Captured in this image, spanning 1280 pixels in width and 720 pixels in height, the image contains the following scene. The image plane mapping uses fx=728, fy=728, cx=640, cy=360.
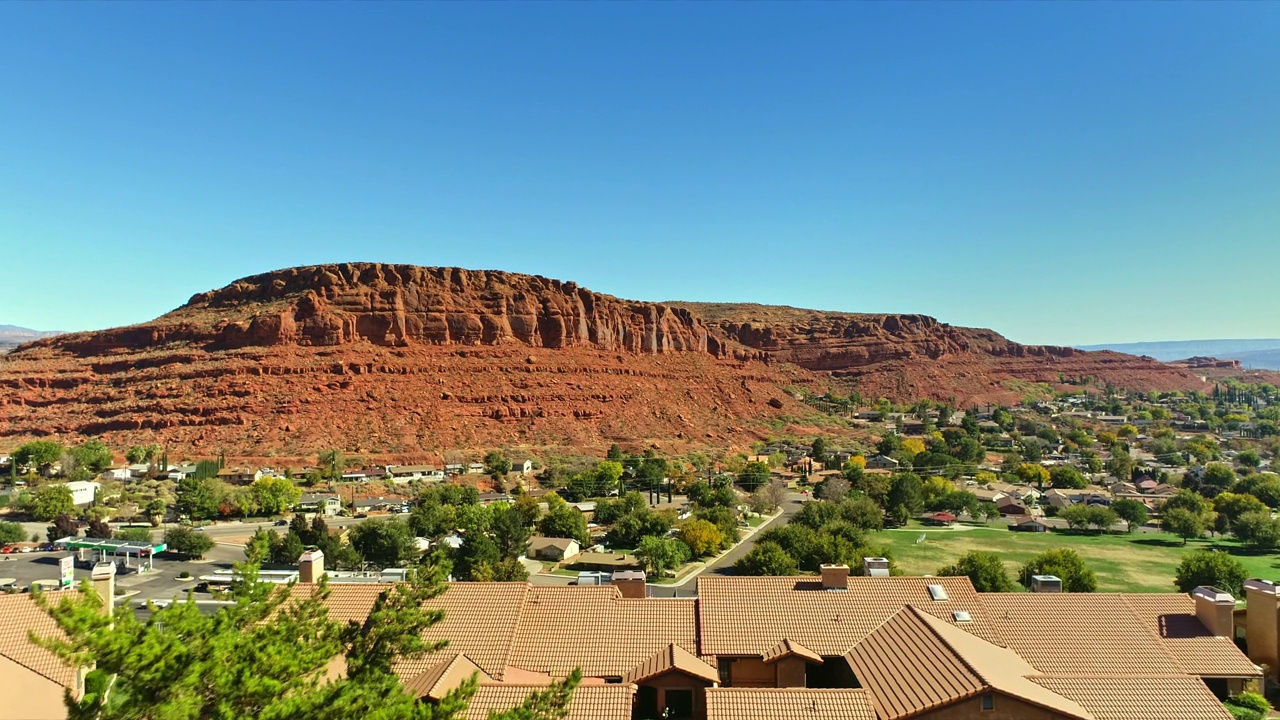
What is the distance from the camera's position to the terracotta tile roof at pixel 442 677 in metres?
13.0

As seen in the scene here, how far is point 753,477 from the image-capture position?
7256cm

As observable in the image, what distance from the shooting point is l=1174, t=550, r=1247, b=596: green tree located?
31.9m

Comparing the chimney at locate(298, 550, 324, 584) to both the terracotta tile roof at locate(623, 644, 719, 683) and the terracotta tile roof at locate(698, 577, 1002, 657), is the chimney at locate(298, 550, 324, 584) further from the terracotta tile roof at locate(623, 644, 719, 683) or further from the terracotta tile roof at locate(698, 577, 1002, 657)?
the terracotta tile roof at locate(698, 577, 1002, 657)

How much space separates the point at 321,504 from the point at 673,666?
51922mm

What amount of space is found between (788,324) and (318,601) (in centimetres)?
17432

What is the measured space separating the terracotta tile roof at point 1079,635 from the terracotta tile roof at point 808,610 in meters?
0.67

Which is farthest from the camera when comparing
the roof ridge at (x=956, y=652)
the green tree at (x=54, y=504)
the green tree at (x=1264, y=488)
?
the green tree at (x=1264, y=488)

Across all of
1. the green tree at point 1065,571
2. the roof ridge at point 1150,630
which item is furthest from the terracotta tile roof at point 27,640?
the green tree at point 1065,571

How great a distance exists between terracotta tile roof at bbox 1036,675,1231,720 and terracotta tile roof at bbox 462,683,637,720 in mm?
7318

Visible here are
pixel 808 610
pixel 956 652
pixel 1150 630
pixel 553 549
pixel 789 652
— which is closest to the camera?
pixel 956 652

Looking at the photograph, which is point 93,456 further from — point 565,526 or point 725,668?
point 725,668

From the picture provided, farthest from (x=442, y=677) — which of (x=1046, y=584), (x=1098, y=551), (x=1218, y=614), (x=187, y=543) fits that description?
(x=1098, y=551)

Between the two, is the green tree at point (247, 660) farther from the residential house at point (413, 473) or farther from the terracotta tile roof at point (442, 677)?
the residential house at point (413, 473)

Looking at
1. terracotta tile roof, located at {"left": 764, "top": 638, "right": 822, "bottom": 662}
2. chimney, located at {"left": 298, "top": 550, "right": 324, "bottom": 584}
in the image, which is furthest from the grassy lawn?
chimney, located at {"left": 298, "top": 550, "right": 324, "bottom": 584}
